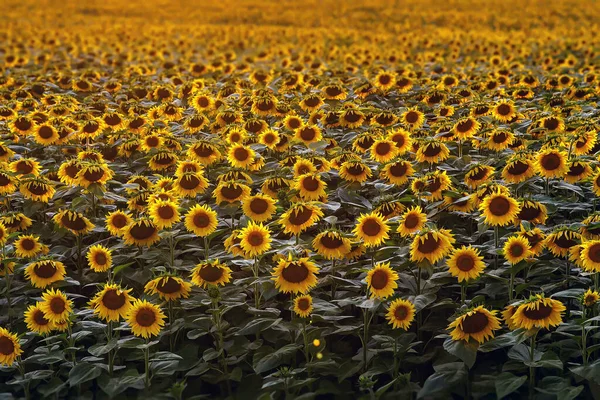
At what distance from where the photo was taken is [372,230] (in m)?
4.97

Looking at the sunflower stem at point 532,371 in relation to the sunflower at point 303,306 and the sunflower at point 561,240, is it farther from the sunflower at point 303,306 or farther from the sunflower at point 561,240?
the sunflower at point 303,306

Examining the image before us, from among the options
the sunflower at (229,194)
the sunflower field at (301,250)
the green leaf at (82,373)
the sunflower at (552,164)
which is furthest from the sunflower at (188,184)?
the sunflower at (552,164)

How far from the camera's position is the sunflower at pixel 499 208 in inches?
197

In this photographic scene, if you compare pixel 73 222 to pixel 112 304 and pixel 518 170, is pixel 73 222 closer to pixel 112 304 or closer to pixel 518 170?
pixel 112 304

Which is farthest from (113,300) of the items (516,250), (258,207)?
(516,250)

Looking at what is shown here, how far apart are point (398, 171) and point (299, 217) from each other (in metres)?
1.23

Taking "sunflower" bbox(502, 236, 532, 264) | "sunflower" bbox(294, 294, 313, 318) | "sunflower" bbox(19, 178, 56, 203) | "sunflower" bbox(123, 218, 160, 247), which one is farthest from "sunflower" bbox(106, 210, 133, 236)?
"sunflower" bbox(502, 236, 532, 264)

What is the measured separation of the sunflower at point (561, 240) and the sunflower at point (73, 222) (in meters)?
3.20

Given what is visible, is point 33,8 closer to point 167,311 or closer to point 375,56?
point 375,56

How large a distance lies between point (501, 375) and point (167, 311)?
2.12m

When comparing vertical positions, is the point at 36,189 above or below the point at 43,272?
above

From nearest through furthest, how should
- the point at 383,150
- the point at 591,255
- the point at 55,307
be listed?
1. the point at 591,255
2. the point at 55,307
3. the point at 383,150

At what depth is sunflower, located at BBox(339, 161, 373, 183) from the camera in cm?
612

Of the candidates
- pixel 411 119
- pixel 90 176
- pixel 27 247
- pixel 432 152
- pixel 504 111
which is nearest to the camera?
pixel 27 247
